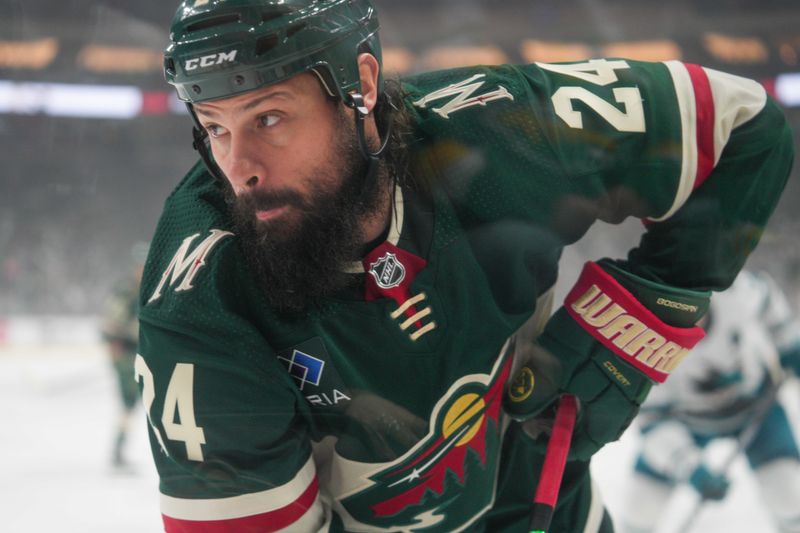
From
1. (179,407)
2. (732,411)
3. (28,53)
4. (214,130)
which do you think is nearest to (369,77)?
(214,130)

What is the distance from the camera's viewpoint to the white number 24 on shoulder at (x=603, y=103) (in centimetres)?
99

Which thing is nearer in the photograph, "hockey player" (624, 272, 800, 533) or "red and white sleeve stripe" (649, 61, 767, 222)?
"red and white sleeve stripe" (649, 61, 767, 222)

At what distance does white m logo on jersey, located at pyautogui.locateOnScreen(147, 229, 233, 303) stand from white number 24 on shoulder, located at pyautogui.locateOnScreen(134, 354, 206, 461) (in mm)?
84

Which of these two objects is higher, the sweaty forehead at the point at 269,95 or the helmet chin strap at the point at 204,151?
the sweaty forehead at the point at 269,95

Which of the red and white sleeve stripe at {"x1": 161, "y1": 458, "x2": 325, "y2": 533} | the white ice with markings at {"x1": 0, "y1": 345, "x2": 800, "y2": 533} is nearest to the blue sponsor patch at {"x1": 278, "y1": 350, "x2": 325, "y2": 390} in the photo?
the red and white sleeve stripe at {"x1": 161, "y1": 458, "x2": 325, "y2": 533}

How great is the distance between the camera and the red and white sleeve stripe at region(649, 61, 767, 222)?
101cm

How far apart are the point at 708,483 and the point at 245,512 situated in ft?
6.54

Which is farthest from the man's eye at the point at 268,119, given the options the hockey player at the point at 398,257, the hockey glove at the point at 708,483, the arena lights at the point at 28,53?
the hockey glove at the point at 708,483

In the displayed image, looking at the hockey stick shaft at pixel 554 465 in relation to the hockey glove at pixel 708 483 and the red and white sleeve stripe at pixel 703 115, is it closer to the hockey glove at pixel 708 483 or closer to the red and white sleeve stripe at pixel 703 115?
the red and white sleeve stripe at pixel 703 115

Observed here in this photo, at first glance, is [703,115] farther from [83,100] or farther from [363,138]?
[83,100]

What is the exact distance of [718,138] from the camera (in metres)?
1.02

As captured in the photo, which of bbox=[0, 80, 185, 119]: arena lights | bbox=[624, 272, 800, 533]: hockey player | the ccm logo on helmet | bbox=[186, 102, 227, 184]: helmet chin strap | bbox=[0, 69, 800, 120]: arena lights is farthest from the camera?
bbox=[0, 80, 185, 119]: arena lights

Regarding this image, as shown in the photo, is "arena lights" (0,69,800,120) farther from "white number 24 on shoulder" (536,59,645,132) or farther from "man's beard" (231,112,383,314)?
"man's beard" (231,112,383,314)

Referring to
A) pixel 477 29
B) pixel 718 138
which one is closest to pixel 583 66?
pixel 718 138
